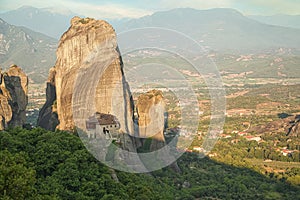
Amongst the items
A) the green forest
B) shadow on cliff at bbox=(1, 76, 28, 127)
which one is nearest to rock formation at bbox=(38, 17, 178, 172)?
shadow on cliff at bbox=(1, 76, 28, 127)

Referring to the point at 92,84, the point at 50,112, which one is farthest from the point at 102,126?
the point at 50,112

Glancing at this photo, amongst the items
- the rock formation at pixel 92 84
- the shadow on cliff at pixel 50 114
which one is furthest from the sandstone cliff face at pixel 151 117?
the shadow on cliff at pixel 50 114

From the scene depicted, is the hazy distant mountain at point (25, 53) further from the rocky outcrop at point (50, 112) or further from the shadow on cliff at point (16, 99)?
the shadow on cliff at point (16, 99)

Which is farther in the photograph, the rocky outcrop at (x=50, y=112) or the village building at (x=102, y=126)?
the rocky outcrop at (x=50, y=112)

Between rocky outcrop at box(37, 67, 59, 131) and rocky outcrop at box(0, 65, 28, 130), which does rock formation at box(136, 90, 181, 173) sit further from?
rocky outcrop at box(0, 65, 28, 130)

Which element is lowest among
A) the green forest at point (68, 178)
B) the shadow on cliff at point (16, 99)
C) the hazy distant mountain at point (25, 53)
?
the green forest at point (68, 178)

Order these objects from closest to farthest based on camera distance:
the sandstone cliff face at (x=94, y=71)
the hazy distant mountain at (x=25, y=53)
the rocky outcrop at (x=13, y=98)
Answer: the sandstone cliff face at (x=94, y=71), the rocky outcrop at (x=13, y=98), the hazy distant mountain at (x=25, y=53)

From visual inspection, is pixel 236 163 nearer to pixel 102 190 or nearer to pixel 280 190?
pixel 280 190
